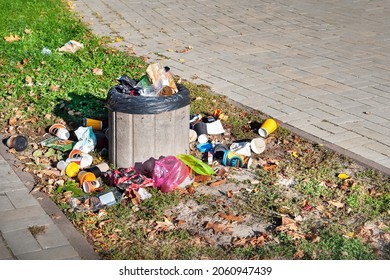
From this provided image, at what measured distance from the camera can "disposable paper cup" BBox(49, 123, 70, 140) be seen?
23.8 ft

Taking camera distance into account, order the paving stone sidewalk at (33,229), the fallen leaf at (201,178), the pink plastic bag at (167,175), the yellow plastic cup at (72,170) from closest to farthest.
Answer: the paving stone sidewalk at (33,229)
the pink plastic bag at (167,175)
the fallen leaf at (201,178)
the yellow plastic cup at (72,170)

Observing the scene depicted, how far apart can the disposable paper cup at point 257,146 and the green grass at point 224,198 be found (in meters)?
0.06

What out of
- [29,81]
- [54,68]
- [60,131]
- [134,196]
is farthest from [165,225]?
[54,68]

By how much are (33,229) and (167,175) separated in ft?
4.17

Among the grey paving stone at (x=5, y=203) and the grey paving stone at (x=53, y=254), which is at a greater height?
the grey paving stone at (x=53, y=254)

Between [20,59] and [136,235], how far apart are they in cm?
524

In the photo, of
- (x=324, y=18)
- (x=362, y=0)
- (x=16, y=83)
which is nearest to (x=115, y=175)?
(x=16, y=83)

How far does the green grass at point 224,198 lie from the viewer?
5.19m

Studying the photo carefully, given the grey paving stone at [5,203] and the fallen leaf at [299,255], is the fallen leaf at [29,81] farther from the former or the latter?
the fallen leaf at [299,255]

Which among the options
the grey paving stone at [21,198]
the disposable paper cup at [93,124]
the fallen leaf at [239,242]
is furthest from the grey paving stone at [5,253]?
the disposable paper cup at [93,124]

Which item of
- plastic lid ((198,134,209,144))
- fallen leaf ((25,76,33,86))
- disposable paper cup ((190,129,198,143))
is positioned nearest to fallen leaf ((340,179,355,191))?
plastic lid ((198,134,209,144))

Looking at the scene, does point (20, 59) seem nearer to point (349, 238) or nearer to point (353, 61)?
point (353, 61)

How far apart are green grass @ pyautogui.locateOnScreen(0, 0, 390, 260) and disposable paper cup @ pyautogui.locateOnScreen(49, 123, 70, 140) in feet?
0.77

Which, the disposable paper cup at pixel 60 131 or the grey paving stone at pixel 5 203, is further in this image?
the disposable paper cup at pixel 60 131
